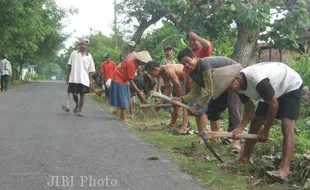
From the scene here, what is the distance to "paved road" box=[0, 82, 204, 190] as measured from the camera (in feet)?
16.7

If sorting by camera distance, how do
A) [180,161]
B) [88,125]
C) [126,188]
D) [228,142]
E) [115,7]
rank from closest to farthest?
[126,188]
[180,161]
[228,142]
[88,125]
[115,7]

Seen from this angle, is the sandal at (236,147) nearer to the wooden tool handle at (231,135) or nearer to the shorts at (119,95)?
the wooden tool handle at (231,135)

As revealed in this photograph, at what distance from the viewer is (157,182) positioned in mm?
5207

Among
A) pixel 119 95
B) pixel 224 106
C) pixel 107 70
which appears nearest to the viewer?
pixel 224 106

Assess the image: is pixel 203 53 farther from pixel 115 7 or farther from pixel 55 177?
pixel 115 7

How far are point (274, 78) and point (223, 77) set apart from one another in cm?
63

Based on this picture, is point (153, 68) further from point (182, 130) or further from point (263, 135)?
point (263, 135)

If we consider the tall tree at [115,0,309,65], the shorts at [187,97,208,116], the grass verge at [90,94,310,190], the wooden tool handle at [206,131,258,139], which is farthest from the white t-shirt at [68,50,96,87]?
the wooden tool handle at [206,131,258,139]

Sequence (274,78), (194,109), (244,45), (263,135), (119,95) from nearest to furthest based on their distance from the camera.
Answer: (274,78), (263,135), (194,109), (119,95), (244,45)

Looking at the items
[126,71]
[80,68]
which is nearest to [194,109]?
[126,71]

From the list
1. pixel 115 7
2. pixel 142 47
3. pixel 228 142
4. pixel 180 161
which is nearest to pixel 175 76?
pixel 228 142

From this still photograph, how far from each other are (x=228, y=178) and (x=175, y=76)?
3.54m

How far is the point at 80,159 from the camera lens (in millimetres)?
6273

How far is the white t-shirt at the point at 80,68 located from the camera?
1141 cm
